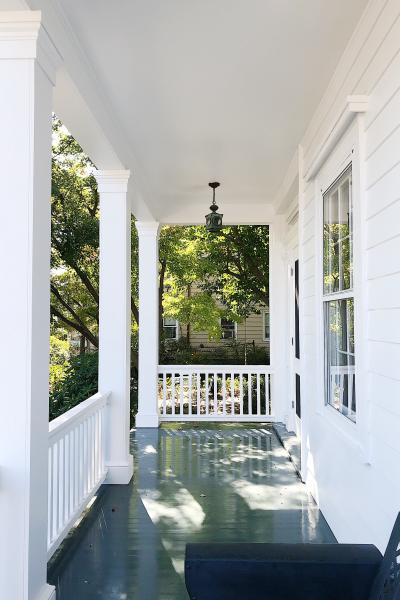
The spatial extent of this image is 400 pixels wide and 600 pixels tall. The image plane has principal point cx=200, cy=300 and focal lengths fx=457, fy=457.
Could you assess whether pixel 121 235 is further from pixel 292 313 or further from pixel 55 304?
pixel 55 304

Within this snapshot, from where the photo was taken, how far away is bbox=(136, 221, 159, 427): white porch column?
633 cm

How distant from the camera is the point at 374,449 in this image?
221 centimetres

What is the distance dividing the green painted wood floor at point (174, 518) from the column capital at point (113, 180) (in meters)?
2.58

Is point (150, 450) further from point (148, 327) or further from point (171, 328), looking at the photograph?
point (171, 328)

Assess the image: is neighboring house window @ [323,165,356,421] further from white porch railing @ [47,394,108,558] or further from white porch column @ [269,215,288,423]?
white porch column @ [269,215,288,423]

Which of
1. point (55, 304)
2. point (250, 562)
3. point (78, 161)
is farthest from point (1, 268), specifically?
point (55, 304)

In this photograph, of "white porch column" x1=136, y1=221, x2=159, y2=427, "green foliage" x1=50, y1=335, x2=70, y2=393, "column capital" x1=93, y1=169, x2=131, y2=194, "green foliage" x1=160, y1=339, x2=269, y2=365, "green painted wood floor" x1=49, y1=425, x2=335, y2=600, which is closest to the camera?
"green painted wood floor" x1=49, y1=425, x2=335, y2=600

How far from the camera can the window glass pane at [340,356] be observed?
2.70 m

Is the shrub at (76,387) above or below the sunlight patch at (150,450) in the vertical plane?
above

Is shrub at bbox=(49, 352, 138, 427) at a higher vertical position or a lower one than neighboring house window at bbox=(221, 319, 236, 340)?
lower

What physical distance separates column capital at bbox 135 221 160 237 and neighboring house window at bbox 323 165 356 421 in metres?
3.57

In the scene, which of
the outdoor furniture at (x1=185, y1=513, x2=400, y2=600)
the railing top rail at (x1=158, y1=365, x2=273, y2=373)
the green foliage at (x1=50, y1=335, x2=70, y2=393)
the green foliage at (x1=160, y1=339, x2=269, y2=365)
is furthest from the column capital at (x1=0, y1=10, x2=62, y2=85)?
the green foliage at (x1=160, y1=339, x2=269, y2=365)

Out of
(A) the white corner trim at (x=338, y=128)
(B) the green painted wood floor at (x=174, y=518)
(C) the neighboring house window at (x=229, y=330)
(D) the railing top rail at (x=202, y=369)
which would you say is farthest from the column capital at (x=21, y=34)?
(C) the neighboring house window at (x=229, y=330)

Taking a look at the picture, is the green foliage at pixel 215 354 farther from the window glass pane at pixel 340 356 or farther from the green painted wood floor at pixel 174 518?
the window glass pane at pixel 340 356
